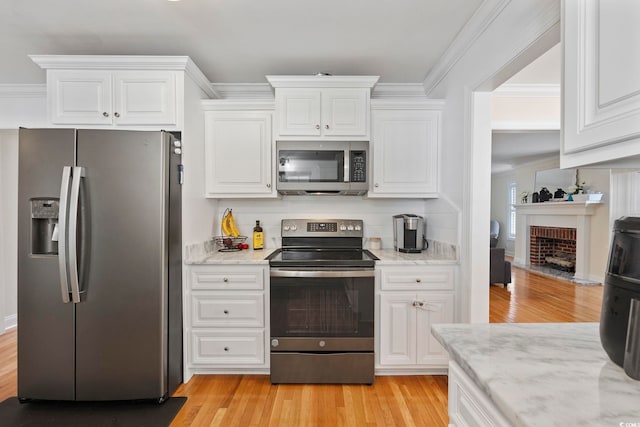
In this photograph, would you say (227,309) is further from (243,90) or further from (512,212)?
(512,212)

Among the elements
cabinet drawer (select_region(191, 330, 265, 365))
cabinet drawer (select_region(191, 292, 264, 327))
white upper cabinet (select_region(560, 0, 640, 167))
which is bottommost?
cabinet drawer (select_region(191, 330, 265, 365))

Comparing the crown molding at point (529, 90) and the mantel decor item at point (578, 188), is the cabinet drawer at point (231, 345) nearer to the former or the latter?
the crown molding at point (529, 90)

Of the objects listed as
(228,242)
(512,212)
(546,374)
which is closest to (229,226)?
(228,242)

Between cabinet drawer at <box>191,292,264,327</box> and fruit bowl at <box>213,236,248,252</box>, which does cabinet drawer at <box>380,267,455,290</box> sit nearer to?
cabinet drawer at <box>191,292,264,327</box>

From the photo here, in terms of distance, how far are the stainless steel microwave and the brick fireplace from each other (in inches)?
229

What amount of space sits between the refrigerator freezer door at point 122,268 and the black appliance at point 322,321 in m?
0.78

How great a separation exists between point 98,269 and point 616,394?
245 cm

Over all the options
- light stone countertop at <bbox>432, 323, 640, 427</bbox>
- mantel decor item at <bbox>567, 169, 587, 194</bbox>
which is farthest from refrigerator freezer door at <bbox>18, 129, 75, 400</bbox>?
mantel decor item at <bbox>567, 169, 587, 194</bbox>

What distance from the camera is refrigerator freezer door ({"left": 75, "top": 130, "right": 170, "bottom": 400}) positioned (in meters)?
2.06

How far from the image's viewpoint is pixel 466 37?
2170 mm

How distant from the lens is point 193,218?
256cm

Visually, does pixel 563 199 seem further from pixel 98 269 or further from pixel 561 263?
pixel 98 269

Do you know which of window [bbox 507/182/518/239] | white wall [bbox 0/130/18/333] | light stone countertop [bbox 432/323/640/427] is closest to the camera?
light stone countertop [bbox 432/323/640/427]

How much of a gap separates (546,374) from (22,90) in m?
4.26
